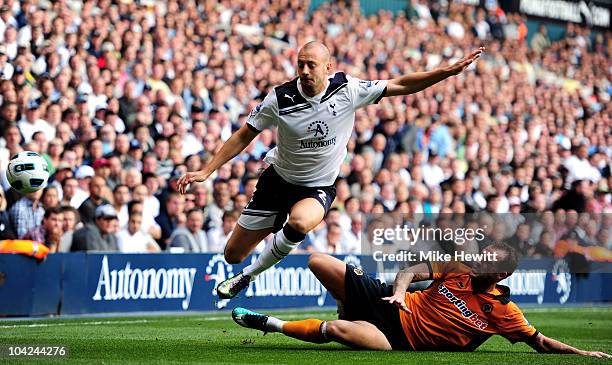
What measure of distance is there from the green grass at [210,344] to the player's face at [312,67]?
98.0 inches

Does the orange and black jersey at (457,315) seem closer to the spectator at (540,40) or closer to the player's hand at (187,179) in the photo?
the player's hand at (187,179)

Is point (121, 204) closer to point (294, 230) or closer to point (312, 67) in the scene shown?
point (294, 230)

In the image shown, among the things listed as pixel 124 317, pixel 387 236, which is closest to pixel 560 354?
pixel 124 317

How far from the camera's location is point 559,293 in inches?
792

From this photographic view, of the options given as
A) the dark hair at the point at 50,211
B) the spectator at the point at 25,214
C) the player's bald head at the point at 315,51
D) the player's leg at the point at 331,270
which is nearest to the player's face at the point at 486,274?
the player's leg at the point at 331,270

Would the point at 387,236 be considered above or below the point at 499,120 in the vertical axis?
below

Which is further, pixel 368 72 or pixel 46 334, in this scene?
pixel 368 72

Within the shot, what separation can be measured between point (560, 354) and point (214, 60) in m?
11.6

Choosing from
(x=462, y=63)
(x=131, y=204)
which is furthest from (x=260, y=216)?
(x=131, y=204)

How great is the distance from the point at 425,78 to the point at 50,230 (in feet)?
20.6

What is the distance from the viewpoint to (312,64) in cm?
995

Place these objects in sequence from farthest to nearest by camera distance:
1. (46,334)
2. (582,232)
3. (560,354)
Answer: (582,232) < (46,334) < (560,354)

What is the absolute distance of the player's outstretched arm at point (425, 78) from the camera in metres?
9.62

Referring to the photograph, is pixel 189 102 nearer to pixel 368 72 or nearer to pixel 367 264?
pixel 367 264
